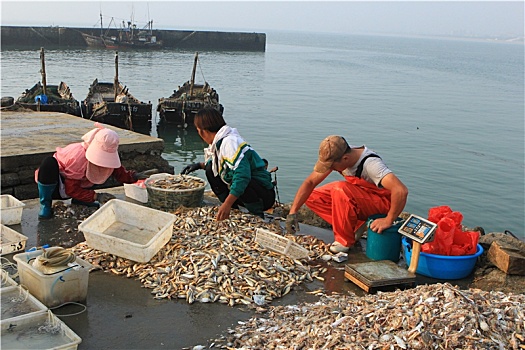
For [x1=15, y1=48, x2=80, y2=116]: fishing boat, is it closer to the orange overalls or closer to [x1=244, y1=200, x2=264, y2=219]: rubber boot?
[x1=244, y1=200, x2=264, y2=219]: rubber boot

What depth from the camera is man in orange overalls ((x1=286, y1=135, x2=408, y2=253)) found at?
14.3 ft

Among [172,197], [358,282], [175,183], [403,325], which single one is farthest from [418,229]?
[175,183]

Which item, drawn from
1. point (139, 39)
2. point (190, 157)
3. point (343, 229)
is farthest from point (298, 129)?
point (139, 39)

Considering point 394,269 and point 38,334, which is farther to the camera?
point 394,269

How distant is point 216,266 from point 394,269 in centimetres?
137

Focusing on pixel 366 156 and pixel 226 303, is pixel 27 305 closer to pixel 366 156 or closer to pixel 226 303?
pixel 226 303

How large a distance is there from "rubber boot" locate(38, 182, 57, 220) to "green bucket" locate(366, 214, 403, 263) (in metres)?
3.01

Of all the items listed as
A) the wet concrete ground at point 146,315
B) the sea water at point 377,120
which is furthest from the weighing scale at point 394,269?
the sea water at point 377,120

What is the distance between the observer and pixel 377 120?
76.5 ft

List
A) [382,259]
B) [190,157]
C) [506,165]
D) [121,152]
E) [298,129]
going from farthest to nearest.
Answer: [298,129] < [190,157] < [506,165] < [121,152] < [382,259]

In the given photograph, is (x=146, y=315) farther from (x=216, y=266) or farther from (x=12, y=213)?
(x=12, y=213)

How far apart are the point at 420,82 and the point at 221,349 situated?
136 ft

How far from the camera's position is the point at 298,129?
68.6ft

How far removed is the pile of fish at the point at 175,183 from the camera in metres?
5.48
